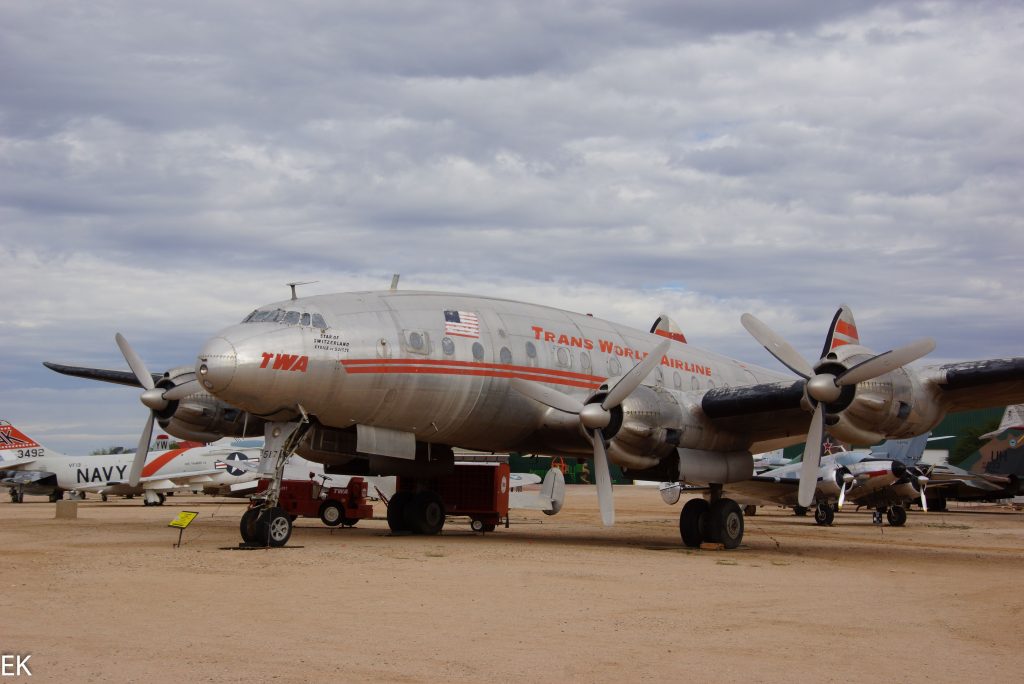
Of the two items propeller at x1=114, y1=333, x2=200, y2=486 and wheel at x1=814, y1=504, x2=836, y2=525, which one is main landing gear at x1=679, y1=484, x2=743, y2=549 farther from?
wheel at x1=814, y1=504, x2=836, y2=525

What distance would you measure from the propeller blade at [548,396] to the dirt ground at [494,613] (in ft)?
9.05

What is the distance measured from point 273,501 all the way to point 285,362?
2475 mm

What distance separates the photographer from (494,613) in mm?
10289

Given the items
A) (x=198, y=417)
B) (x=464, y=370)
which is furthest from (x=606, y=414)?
(x=198, y=417)

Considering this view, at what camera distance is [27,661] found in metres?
7.22

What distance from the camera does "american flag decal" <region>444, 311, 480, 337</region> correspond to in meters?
19.2

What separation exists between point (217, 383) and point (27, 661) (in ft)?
29.2

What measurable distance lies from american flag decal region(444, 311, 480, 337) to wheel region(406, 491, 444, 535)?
4869 millimetres

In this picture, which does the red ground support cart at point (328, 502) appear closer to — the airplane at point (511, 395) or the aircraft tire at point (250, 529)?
the airplane at point (511, 395)

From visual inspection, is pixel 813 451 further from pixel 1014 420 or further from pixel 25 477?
pixel 25 477

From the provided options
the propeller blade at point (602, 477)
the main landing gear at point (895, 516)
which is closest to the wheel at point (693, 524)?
the propeller blade at point (602, 477)

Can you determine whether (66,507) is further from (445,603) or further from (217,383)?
(445,603)

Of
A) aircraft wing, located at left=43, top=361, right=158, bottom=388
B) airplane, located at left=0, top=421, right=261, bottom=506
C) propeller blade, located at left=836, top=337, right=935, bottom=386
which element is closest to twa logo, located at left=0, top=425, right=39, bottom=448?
airplane, located at left=0, top=421, right=261, bottom=506

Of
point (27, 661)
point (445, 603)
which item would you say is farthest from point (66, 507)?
point (27, 661)
